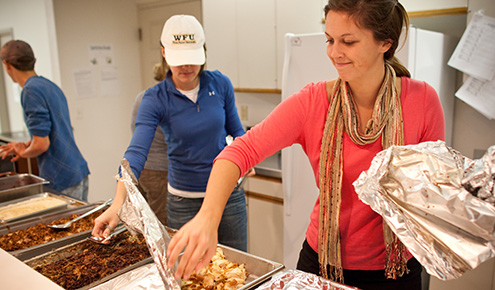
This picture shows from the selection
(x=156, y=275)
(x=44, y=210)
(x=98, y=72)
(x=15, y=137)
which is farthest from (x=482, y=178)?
(x=15, y=137)

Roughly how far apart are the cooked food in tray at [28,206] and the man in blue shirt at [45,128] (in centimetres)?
35

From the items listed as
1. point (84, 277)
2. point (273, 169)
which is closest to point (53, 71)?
point (273, 169)

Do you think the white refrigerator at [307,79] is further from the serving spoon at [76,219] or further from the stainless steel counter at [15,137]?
the stainless steel counter at [15,137]

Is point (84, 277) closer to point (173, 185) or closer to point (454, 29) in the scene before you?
point (173, 185)

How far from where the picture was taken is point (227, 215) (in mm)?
1925

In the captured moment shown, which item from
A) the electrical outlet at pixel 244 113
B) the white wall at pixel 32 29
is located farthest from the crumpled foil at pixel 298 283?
the white wall at pixel 32 29

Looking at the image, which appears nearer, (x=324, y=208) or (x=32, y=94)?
(x=324, y=208)

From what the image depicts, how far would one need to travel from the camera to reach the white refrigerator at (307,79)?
2258 mm

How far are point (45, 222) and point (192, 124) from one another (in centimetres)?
77

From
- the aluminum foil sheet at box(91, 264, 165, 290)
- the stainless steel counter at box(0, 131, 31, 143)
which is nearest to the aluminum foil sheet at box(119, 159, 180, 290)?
the aluminum foil sheet at box(91, 264, 165, 290)

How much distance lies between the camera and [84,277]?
127 centimetres

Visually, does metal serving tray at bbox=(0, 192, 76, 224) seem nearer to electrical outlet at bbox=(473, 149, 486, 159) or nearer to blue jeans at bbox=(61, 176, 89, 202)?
blue jeans at bbox=(61, 176, 89, 202)

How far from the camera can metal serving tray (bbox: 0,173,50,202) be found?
2.16 m

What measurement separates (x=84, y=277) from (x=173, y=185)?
30.2 inches
